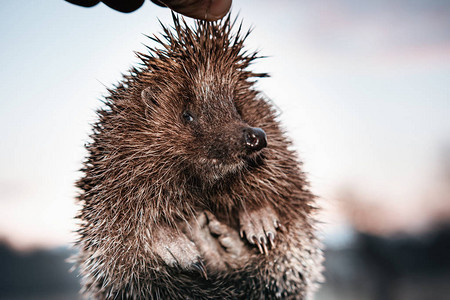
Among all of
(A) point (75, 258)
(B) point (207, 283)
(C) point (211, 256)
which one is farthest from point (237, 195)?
A: (A) point (75, 258)

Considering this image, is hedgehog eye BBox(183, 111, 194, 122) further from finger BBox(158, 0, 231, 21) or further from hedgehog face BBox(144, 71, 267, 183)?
finger BBox(158, 0, 231, 21)

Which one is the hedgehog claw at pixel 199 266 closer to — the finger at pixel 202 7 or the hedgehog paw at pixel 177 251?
the hedgehog paw at pixel 177 251

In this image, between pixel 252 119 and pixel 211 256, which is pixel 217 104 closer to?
pixel 252 119

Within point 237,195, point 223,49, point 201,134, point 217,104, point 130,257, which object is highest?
point 223,49

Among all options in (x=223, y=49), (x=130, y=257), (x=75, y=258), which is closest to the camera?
(x=130, y=257)

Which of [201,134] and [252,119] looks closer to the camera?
[201,134]

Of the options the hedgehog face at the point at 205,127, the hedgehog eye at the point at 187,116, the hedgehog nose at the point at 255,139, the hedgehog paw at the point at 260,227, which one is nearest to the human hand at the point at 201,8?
the hedgehog face at the point at 205,127

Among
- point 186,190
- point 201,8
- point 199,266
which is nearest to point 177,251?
point 199,266
